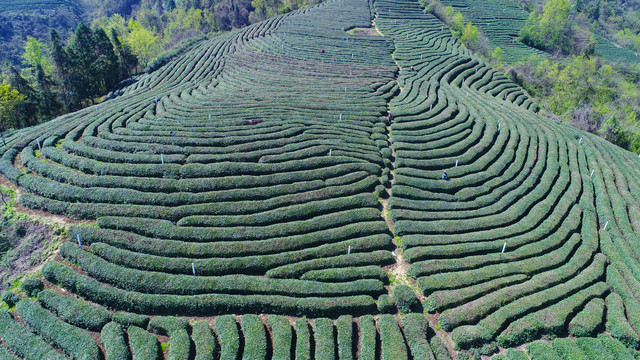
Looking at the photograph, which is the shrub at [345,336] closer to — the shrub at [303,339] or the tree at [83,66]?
the shrub at [303,339]

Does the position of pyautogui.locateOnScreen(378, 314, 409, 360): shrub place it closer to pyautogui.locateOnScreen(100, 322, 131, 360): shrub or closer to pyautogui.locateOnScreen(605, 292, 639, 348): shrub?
pyautogui.locateOnScreen(605, 292, 639, 348): shrub

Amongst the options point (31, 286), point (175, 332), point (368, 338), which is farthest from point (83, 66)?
point (368, 338)

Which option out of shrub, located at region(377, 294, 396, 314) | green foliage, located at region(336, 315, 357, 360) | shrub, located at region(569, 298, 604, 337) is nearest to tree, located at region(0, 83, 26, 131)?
green foliage, located at region(336, 315, 357, 360)

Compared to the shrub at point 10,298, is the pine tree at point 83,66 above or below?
above

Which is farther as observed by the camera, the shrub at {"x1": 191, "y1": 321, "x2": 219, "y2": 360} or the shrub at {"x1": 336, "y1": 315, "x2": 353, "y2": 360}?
the shrub at {"x1": 336, "y1": 315, "x2": 353, "y2": 360}

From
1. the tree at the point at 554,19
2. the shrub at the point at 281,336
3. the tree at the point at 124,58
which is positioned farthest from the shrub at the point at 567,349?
the tree at the point at 554,19

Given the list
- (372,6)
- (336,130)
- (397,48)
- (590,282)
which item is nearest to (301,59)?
(397,48)

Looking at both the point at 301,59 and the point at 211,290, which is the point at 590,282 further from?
the point at 301,59
